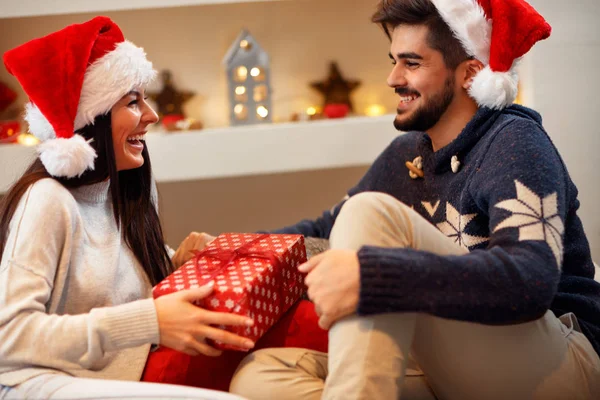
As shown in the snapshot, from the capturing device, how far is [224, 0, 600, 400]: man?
110cm

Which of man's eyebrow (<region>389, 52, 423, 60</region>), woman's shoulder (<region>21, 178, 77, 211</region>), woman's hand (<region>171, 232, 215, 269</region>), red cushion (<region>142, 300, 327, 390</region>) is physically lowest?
red cushion (<region>142, 300, 327, 390</region>)

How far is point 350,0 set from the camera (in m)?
2.70

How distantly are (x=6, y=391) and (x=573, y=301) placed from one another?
1.08 metres

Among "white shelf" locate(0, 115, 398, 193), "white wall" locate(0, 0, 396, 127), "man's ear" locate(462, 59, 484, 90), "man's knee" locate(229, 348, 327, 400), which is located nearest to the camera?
"man's knee" locate(229, 348, 327, 400)

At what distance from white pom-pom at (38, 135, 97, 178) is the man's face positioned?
733 millimetres

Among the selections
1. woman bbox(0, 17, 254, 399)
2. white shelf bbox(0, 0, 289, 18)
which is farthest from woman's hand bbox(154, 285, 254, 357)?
white shelf bbox(0, 0, 289, 18)

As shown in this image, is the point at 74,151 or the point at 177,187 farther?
the point at 177,187

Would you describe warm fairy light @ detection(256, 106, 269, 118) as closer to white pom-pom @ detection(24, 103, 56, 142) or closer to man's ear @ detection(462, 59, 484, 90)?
man's ear @ detection(462, 59, 484, 90)

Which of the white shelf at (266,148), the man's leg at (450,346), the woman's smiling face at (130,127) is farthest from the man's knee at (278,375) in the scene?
the white shelf at (266,148)

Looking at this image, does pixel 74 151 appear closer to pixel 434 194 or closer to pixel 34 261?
pixel 34 261

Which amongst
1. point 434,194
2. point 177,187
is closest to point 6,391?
point 434,194

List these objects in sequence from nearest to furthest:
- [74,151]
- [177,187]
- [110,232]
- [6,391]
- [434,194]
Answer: [6,391], [74,151], [110,232], [434,194], [177,187]

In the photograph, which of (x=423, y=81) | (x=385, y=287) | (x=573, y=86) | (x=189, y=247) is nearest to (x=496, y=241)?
(x=385, y=287)

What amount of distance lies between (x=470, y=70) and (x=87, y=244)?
0.94 m
